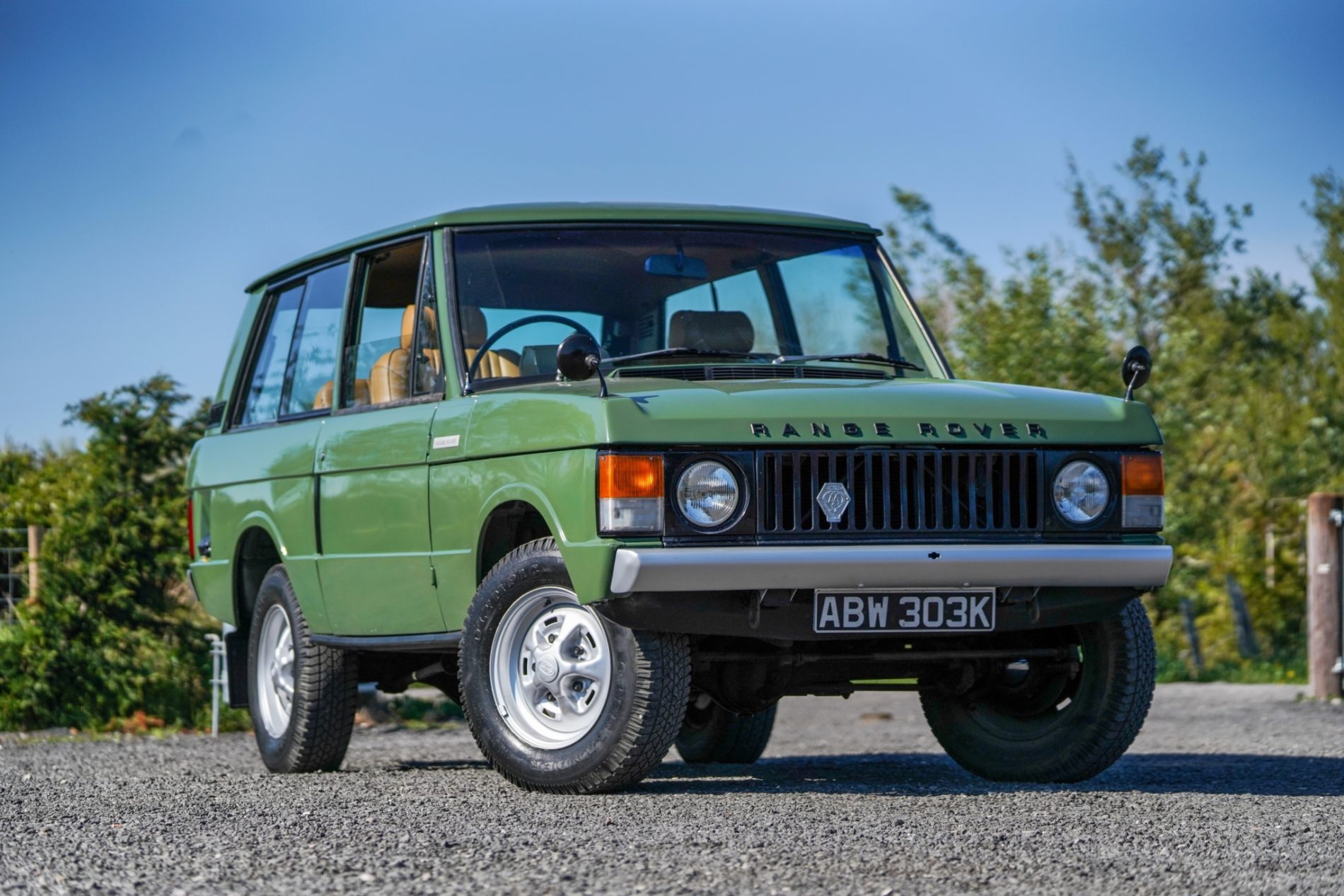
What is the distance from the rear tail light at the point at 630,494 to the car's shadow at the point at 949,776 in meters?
1.10

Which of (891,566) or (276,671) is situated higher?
(891,566)

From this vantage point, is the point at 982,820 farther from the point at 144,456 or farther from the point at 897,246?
the point at 897,246

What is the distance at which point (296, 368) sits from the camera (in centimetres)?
859

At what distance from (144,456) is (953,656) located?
323 inches

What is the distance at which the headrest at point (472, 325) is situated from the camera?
7160 millimetres

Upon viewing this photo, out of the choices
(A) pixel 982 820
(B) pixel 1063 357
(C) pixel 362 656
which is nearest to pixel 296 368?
(C) pixel 362 656

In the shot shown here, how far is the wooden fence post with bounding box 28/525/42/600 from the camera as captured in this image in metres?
12.8

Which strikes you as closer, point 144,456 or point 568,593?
point 568,593

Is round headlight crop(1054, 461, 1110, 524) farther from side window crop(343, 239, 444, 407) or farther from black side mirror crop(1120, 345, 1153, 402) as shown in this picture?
side window crop(343, 239, 444, 407)

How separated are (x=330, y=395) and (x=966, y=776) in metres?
3.09

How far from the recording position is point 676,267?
759cm

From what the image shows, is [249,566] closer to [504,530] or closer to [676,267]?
[504,530]

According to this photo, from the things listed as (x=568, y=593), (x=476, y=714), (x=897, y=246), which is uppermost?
(x=897, y=246)

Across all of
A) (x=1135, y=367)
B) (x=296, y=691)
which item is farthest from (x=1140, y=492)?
(x=296, y=691)
